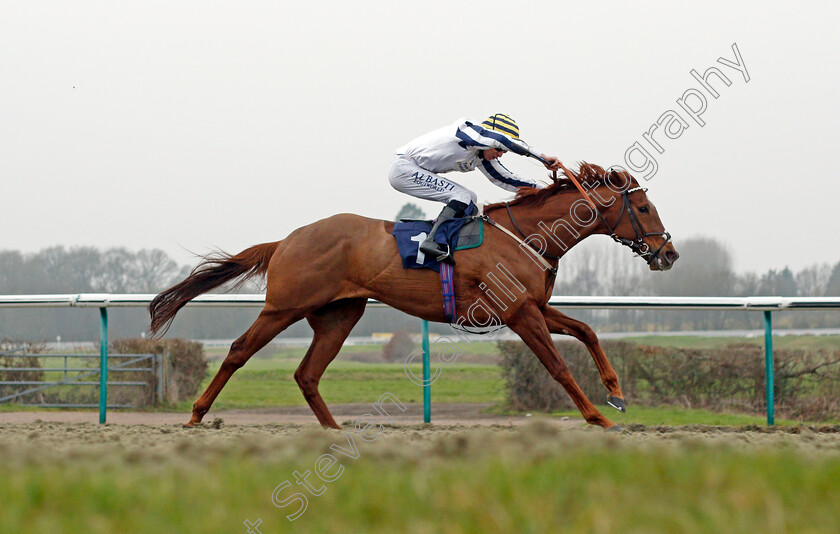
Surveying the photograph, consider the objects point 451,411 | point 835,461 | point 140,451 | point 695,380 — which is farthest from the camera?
point 451,411

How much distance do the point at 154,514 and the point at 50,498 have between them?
0.44 metres

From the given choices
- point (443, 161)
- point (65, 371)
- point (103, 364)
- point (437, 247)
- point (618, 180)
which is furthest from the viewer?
point (65, 371)

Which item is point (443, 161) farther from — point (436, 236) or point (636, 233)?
point (636, 233)

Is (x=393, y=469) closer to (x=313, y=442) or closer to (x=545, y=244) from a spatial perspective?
(x=313, y=442)

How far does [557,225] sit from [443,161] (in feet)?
3.12

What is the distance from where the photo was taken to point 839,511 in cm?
209

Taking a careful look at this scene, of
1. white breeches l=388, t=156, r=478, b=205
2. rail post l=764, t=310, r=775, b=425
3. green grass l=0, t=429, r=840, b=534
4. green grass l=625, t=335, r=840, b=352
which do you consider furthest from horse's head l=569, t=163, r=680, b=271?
green grass l=625, t=335, r=840, b=352

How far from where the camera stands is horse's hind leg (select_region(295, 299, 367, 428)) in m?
5.74

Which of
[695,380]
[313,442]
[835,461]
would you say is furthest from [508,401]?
[835,461]

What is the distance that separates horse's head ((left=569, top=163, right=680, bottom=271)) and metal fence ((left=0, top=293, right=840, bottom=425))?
3.25 feet

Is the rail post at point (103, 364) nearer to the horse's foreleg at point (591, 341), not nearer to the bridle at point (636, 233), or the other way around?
the horse's foreleg at point (591, 341)

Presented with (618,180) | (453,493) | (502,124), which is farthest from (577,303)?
(453,493)

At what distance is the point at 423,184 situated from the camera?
5.79 m

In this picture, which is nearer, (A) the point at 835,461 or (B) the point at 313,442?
(A) the point at 835,461
